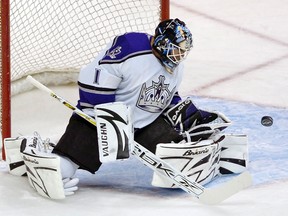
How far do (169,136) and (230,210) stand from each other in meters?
0.34

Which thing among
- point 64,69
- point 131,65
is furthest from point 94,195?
point 64,69

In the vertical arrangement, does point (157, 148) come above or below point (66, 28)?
below

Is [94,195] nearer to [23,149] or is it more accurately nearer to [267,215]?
[23,149]

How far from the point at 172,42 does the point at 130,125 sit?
0.86 ft

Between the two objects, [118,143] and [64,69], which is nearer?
[118,143]

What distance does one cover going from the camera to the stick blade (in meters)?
3.11

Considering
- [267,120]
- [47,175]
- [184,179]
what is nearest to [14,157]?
[47,175]

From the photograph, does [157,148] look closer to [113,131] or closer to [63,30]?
[113,131]

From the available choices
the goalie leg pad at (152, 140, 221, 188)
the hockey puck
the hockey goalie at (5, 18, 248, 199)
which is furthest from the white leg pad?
the hockey puck

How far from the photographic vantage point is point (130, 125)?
3.10m

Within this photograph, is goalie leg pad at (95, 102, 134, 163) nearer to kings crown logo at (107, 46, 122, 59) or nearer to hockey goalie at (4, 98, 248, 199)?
hockey goalie at (4, 98, 248, 199)

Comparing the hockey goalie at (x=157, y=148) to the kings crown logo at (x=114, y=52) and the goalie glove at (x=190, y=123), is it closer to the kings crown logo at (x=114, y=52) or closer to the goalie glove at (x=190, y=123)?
the goalie glove at (x=190, y=123)

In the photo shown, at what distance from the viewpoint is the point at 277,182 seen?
10.8 ft

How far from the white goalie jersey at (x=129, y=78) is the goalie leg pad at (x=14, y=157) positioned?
Result: 0.22 metres
